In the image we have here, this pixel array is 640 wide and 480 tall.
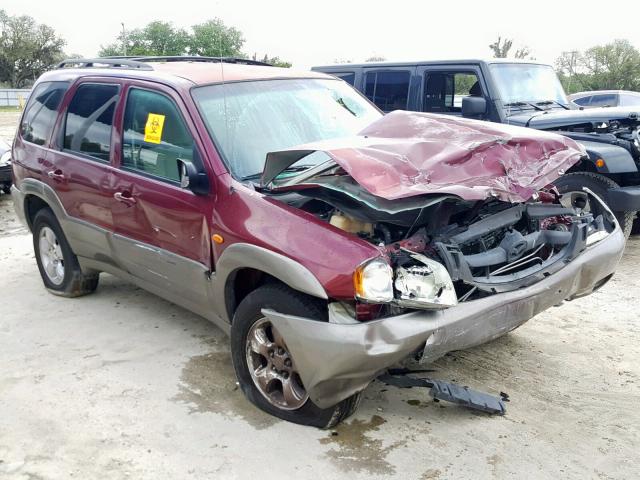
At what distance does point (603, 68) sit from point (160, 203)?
3921cm

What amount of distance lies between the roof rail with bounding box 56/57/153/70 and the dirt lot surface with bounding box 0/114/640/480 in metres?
1.92

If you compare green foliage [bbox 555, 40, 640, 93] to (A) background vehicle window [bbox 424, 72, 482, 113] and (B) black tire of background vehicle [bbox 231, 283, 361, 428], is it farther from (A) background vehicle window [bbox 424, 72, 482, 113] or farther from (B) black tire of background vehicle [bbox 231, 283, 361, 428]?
A: (B) black tire of background vehicle [bbox 231, 283, 361, 428]

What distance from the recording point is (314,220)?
3363mm

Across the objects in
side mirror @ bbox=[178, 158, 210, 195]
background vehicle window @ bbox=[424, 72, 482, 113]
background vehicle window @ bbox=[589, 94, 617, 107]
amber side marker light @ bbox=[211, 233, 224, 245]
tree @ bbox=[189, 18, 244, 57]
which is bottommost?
amber side marker light @ bbox=[211, 233, 224, 245]

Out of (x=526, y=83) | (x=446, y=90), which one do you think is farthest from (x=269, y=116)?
(x=526, y=83)

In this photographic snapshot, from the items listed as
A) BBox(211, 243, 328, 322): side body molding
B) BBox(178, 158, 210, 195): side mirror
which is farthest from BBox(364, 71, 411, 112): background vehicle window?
BBox(211, 243, 328, 322): side body molding

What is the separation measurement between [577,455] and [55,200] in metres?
4.14

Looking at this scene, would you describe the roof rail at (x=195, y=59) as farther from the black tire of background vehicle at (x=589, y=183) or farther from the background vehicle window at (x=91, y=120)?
the black tire of background vehicle at (x=589, y=183)

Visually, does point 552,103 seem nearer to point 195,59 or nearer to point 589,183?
point 589,183

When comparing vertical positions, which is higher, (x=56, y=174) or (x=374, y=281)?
(x=56, y=174)

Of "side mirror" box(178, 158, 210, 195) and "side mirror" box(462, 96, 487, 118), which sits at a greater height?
"side mirror" box(462, 96, 487, 118)

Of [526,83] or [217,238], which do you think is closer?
[217,238]

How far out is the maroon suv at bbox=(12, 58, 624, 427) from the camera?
320 centimetres

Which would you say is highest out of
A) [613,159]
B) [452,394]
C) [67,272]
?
[613,159]
